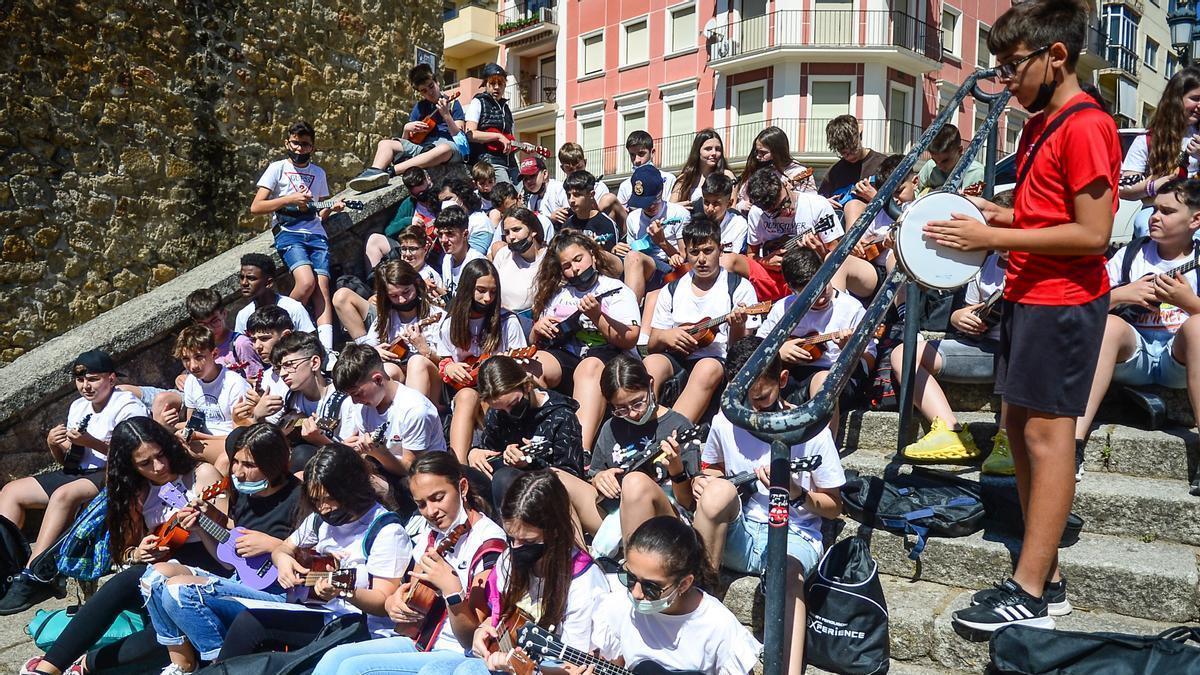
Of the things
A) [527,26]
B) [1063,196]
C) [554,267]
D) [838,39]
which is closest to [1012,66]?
[1063,196]

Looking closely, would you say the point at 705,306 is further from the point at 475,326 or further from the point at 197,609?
the point at 197,609

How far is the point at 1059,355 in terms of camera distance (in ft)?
8.11

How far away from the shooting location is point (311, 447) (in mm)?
4527

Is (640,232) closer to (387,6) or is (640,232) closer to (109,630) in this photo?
(387,6)

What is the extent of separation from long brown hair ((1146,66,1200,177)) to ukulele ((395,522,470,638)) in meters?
4.41

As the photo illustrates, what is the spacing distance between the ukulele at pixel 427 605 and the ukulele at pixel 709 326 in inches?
72.0

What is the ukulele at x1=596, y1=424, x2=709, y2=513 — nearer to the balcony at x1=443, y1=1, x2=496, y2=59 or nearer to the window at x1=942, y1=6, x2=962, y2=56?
the window at x1=942, y1=6, x2=962, y2=56

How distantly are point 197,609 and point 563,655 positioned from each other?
1.69 meters

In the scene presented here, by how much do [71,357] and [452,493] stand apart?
3116mm

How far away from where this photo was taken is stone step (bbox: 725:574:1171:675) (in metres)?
2.65

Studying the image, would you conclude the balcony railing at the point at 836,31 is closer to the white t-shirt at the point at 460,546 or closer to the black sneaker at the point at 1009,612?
the white t-shirt at the point at 460,546

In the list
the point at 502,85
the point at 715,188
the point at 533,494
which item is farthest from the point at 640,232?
the point at 533,494

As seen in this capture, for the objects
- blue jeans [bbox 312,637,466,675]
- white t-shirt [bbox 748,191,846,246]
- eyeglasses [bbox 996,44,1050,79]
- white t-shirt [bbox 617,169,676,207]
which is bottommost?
blue jeans [bbox 312,637,466,675]

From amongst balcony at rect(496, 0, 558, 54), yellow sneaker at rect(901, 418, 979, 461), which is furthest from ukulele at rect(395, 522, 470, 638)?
balcony at rect(496, 0, 558, 54)
